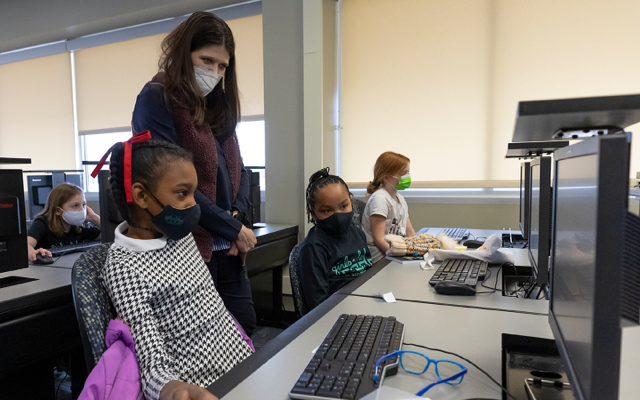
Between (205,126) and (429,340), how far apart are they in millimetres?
903

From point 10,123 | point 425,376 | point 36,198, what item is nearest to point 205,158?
point 425,376

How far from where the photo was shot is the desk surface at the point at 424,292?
1072 mm

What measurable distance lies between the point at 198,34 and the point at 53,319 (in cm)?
103

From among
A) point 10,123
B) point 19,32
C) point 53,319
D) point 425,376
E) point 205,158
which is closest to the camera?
point 425,376

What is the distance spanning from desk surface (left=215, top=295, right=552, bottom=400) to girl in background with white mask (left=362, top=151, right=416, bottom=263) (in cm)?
108

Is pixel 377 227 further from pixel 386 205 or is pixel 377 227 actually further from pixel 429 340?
pixel 429 340

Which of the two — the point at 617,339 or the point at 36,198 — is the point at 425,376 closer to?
the point at 617,339

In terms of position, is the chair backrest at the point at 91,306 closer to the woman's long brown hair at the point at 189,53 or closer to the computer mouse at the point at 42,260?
the woman's long brown hair at the point at 189,53

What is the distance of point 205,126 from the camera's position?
4.36ft

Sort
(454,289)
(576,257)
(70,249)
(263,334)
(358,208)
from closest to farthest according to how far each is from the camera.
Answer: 1. (576,257)
2. (454,289)
3. (70,249)
4. (358,208)
5. (263,334)

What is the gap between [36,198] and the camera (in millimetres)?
3000

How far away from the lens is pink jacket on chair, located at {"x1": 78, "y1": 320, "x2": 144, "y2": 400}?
2.48 feet

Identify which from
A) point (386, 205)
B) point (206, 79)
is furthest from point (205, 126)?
point (386, 205)

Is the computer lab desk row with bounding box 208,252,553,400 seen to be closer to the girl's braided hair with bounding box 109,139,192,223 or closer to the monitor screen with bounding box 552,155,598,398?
the monitor screen with bounding box 552,155,598,398
